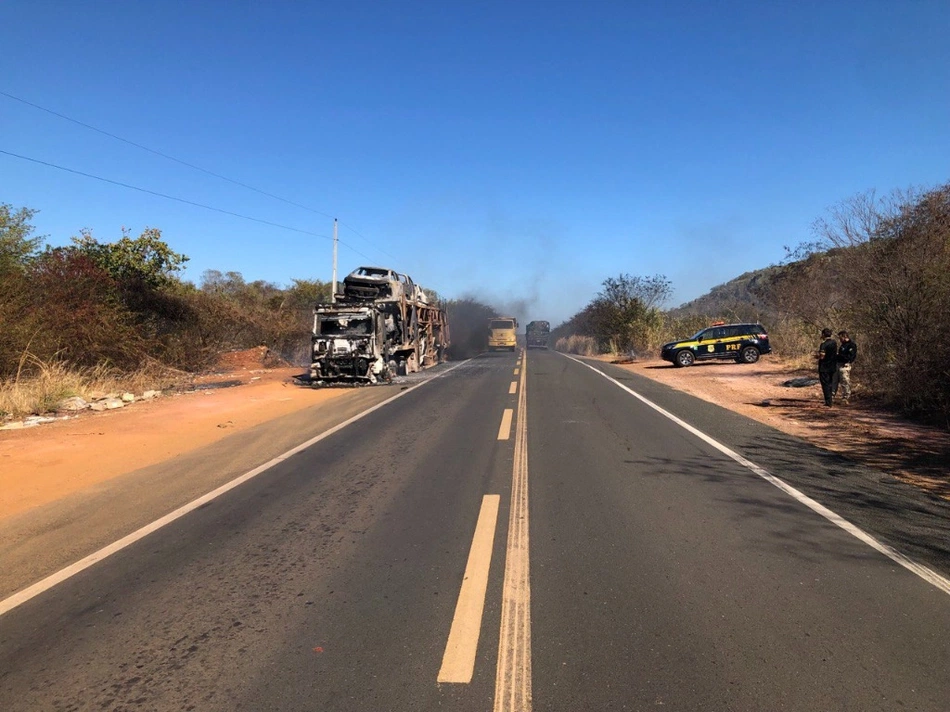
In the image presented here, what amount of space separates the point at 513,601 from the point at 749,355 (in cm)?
2529

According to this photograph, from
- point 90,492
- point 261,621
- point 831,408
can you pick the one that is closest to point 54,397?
point 90,492

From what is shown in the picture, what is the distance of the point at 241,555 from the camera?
15.9ft

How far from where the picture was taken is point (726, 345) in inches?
1033

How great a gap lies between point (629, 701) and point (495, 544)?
2173 millimetres

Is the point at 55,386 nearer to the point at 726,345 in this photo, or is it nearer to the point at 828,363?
the point at 828,363

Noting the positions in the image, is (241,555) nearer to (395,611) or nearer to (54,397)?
(395,611)

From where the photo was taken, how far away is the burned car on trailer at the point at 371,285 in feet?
74.1

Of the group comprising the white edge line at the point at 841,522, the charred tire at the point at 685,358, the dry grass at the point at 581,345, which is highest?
the dry grass at the point at 581,345

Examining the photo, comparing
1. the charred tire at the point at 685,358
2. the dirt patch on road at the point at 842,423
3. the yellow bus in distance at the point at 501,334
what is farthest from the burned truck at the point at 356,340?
the yellow bus in distance at the point at 501,334

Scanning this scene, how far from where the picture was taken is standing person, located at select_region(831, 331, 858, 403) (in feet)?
43.0

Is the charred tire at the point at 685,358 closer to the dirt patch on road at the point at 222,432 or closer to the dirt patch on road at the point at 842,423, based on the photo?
the dirt patch on road at the point at 842,423

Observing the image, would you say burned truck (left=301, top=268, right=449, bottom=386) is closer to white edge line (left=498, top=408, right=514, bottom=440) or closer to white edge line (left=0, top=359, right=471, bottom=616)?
white edge line (left=498, top=408, right=514, bottom=440)

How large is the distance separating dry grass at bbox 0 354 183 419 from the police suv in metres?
21.2

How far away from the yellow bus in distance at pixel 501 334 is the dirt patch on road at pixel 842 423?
1085 inches
